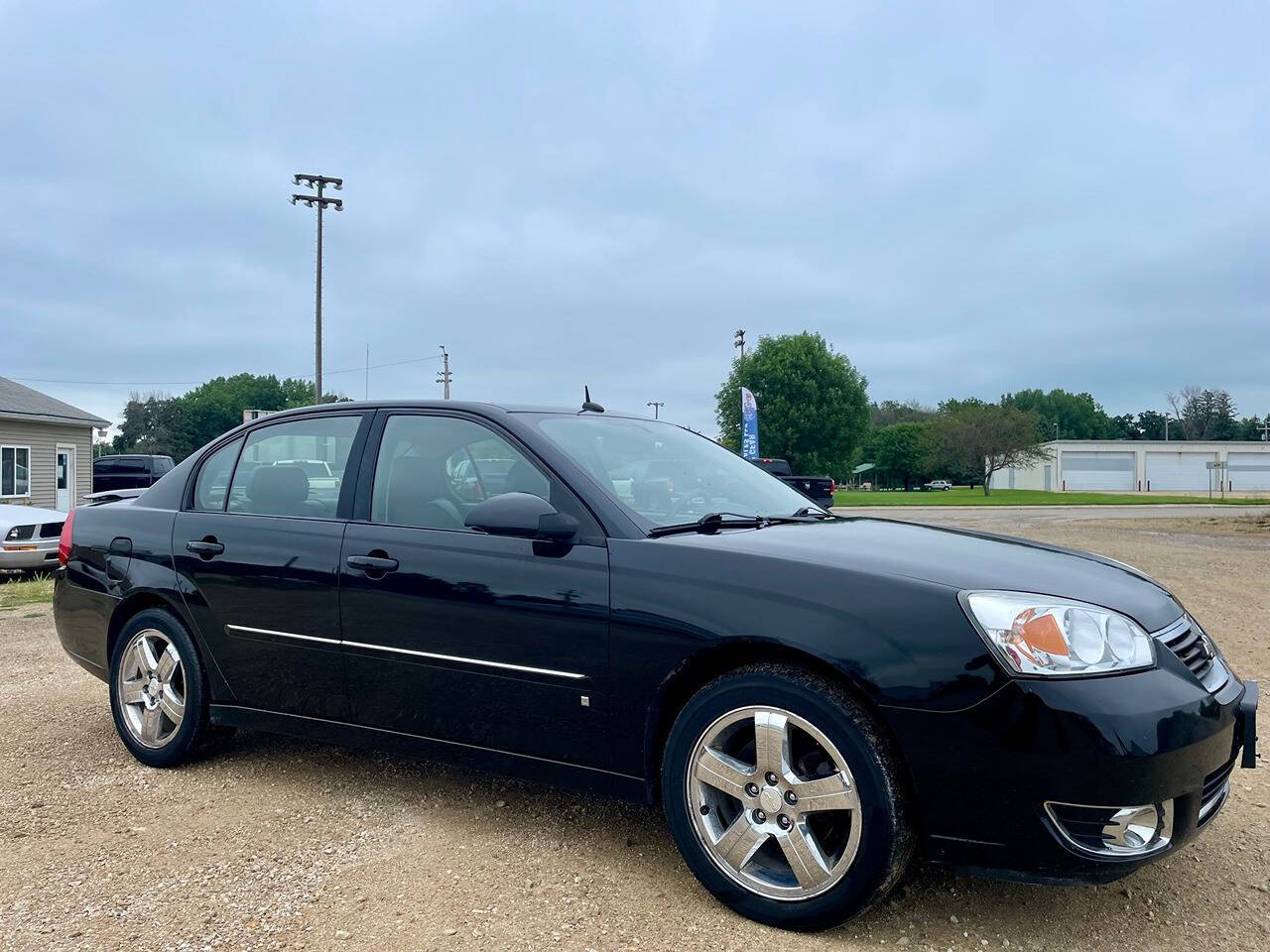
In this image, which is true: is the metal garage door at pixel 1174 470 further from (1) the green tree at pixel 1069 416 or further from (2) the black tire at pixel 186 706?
(2) the black tire at pixel 186 706

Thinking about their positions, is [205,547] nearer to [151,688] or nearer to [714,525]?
[151,688]

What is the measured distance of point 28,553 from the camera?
37.5 feet

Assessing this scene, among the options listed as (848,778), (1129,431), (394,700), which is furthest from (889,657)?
(1129,431)

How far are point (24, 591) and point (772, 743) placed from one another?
35.5 ft

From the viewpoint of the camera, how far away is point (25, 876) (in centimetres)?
314

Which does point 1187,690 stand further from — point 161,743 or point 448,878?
point 161,743

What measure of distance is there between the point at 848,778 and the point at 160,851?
2.42 meters

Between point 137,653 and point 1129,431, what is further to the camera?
point 1129,431

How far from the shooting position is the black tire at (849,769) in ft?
8.39

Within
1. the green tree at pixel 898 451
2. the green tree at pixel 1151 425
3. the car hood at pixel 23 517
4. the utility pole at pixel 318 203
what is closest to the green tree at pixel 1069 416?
the green tree at pixel 1151 425

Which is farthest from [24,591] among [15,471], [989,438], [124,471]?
[989,438]

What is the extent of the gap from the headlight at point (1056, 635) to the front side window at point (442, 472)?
1543mm

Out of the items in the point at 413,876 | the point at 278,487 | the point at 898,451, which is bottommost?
the point at 413,876

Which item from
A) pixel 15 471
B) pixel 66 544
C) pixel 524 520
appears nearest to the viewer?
pixel 524 520
